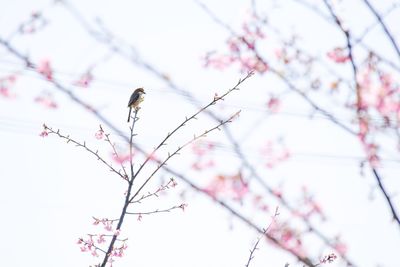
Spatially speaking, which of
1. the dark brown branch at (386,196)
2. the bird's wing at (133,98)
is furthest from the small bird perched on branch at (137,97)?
the dark brown branch at (386,196)

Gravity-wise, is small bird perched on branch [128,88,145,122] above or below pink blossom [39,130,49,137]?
above

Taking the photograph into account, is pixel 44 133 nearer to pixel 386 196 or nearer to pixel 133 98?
pixel 133 98

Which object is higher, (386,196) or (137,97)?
(137,97)

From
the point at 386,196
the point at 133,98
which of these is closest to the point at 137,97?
the point at 133,98

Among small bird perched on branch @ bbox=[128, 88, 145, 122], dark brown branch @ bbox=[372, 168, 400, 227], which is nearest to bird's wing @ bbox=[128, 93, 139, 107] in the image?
small bird perched on branch @ bbox=[128, 88, 145, 122]

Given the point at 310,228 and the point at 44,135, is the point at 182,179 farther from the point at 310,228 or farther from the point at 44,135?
the point at 44,135

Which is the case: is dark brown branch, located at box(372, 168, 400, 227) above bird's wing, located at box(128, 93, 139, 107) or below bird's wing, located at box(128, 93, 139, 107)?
below

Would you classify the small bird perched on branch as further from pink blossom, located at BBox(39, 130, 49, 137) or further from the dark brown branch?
the dark brown branch

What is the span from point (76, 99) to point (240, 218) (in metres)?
1.64

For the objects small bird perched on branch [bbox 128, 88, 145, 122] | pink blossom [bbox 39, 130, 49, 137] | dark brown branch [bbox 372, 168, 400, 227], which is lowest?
dark brown branch [bbox 372, 168, 400, 227]

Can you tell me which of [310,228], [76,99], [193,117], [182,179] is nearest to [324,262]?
[310,228]

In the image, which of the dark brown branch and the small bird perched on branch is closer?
the dark brown branch

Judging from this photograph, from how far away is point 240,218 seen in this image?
3.15 meters

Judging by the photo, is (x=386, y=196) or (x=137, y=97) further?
(x=137, y=97)
